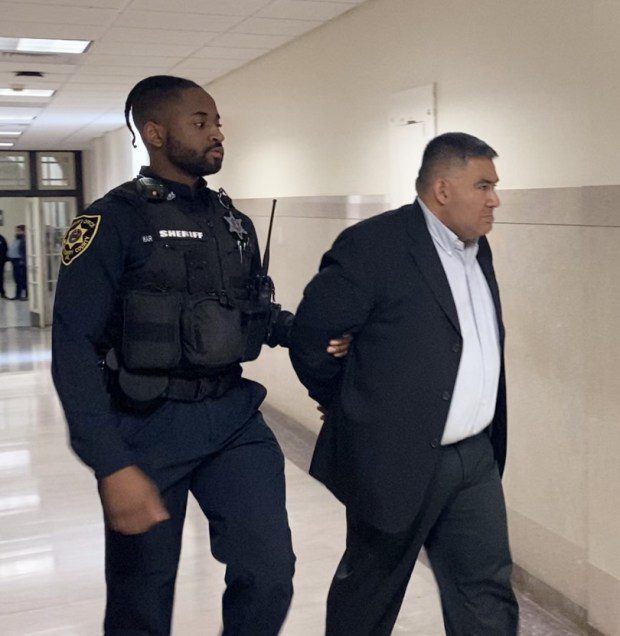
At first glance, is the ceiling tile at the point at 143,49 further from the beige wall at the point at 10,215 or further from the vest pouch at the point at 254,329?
the beige wall at the point at 10,215

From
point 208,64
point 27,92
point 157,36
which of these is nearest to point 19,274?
point 27,92

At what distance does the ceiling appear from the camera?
481cm

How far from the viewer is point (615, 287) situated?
9.55 feet

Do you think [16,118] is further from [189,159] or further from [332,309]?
[332,309]

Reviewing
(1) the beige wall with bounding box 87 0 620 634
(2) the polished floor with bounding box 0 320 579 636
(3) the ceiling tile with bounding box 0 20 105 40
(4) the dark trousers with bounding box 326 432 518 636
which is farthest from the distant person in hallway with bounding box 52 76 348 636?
(3) the ceiling tile with bounding box 0 20 105 40

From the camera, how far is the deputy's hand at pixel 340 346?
89.4 inches

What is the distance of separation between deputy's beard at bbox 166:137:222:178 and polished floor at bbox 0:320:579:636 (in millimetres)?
1636

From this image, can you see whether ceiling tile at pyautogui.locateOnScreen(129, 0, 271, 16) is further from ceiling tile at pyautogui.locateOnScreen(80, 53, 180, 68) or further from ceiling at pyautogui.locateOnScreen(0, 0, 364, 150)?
ceiling tile at pyautogui.locateOnScreen(80, 53, 180, 68)

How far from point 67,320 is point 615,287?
1.76m

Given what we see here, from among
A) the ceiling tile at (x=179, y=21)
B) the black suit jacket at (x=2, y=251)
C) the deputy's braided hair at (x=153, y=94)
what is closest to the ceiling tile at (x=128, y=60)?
the ceiling tile at (x=179, y=21)

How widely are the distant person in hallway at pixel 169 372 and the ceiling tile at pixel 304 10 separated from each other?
2.69 metres

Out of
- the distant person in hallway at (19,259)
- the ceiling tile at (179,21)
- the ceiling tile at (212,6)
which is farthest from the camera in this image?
the distant person in hallway at (19,259)

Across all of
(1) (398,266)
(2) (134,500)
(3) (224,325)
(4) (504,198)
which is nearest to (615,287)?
(4) (504,198)

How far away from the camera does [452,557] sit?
89.5 inches
